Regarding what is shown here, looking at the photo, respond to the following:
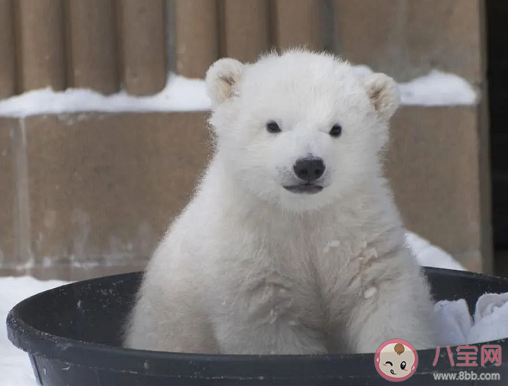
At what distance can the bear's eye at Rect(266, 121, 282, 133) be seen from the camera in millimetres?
2389

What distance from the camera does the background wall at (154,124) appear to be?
13.9 ft

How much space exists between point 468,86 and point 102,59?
5.96ft

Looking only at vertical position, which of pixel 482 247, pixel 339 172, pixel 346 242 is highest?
pixel 339 172

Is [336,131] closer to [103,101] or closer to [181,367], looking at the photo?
[181,367]

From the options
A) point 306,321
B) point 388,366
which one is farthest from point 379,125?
point 388,366

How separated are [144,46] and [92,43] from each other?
0.84ft

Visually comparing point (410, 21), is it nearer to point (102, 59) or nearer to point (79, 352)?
point (102, 59)

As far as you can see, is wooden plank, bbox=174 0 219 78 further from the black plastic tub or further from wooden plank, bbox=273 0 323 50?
the black plastic tub

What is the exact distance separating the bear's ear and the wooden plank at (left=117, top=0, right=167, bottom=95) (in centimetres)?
190

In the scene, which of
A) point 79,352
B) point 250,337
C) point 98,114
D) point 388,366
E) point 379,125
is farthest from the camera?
point 98,114

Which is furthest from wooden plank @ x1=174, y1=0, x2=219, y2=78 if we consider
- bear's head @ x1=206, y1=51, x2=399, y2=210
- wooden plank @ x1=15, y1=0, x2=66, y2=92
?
bear's head @ x1=206, y1=51, x2=399, y2=210

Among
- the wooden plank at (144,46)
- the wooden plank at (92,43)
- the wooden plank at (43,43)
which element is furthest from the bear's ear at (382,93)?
the wooden plank at (43,43)

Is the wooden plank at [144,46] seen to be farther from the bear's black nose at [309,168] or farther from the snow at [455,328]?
the bear's black nose at [309,168]

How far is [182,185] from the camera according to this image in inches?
170
